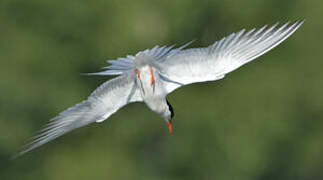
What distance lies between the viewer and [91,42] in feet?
22.9

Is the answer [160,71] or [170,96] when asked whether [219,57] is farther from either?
[170,96]

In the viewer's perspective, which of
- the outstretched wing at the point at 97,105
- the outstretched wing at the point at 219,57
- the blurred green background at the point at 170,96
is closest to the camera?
the outstretched wing at the point at 219,57

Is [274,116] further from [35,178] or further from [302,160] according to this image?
[35,178]

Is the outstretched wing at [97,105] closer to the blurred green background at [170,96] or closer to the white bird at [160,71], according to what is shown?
the white bird at [160,71]

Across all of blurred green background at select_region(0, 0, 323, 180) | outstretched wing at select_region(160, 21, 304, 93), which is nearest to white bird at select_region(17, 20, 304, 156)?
outstretched wing at select_region(160, 21, 304, 93)

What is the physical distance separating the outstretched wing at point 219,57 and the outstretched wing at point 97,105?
0.84 ft

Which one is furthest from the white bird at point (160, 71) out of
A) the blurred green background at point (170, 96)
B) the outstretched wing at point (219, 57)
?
the blurred green background at point (170, 96)

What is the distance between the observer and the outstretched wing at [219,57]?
3.30 m

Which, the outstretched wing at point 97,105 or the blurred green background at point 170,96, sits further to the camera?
the blurred green background at point 170,96

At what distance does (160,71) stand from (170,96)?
3502 millimetres

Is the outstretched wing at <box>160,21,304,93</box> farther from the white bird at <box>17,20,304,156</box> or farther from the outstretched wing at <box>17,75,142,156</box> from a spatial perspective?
the outstretched wing at <box>17,75,142,156</box>

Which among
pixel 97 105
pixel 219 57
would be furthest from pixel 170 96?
pixel 219 57

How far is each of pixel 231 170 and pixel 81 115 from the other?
332 cm

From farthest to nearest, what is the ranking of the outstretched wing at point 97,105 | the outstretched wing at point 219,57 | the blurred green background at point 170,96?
1. the blurred green background at point 170,96
2. the outstretched wing at point 97,105
3. the outstretched wing at point 219,57
